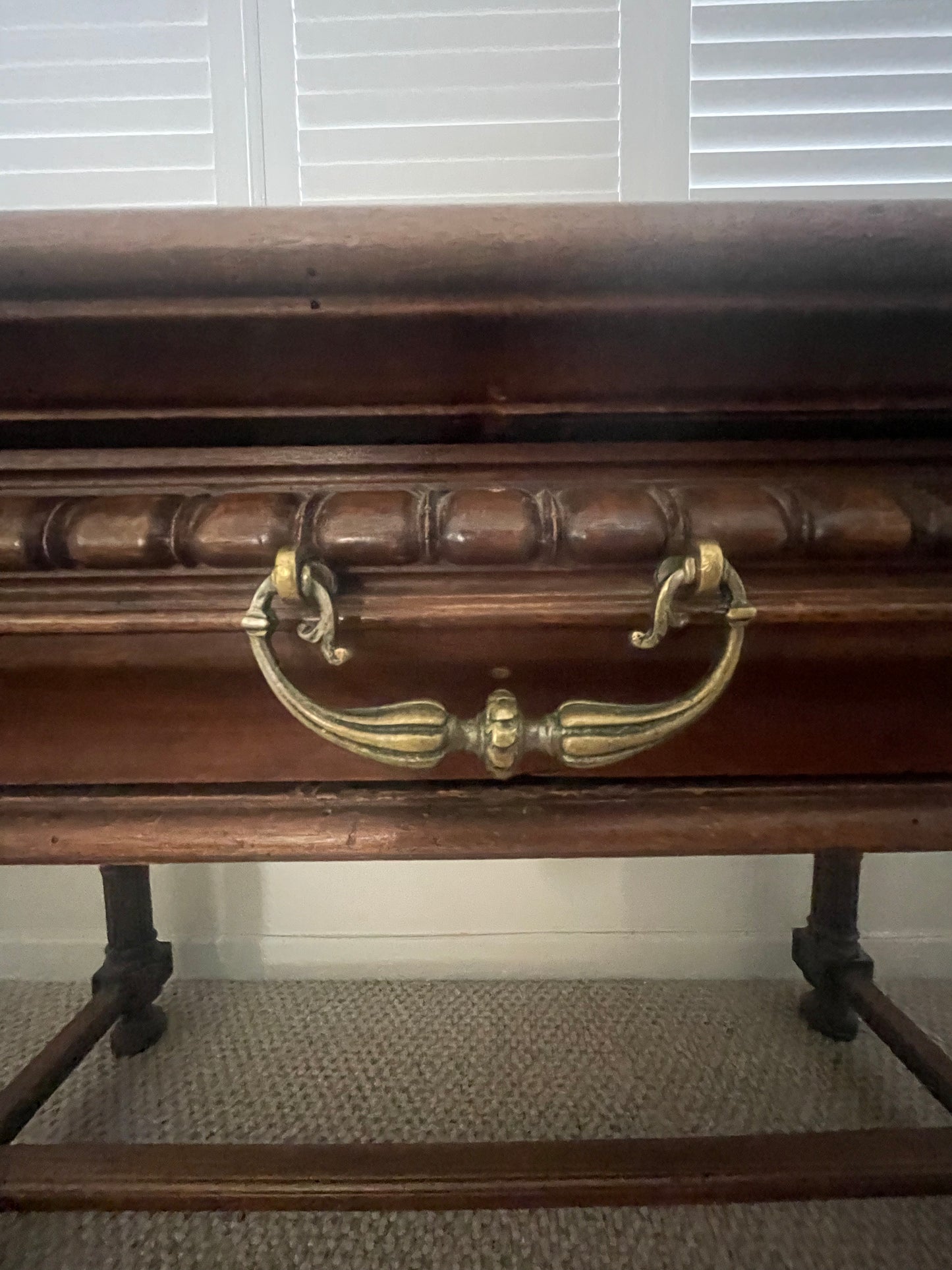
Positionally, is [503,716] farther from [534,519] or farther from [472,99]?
[472,99]

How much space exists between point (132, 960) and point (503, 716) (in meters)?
0.81

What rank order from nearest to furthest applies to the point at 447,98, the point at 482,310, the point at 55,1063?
1. the point at 482,310
2. the point at 55,1063
3. the point at 447,98

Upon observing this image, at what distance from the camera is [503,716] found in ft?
0.85

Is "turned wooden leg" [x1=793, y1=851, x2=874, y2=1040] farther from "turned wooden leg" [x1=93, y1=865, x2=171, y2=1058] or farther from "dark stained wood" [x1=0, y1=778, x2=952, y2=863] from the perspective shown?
"turned wooden leg" [x1=93, y1=865, x2=171, y2=1058]

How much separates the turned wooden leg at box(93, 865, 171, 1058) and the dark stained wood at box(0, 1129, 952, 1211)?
35cm

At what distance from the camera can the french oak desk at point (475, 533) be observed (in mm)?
243

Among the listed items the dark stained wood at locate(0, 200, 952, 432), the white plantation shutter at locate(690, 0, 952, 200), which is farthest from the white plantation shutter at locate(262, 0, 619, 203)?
the dark stained wood at locate(0, 200, 952, 432)

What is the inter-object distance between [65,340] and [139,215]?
54 mm

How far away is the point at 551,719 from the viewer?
0.27 metres

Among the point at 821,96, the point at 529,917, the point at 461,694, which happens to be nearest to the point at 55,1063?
the point at 529,917

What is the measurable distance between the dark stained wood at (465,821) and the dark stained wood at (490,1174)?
315 mm

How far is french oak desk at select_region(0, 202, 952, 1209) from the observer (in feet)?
0.80

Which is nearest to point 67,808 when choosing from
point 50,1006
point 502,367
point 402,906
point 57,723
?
point 57,723

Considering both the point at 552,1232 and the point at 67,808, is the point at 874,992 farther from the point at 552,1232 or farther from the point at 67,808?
the point at 67,808
